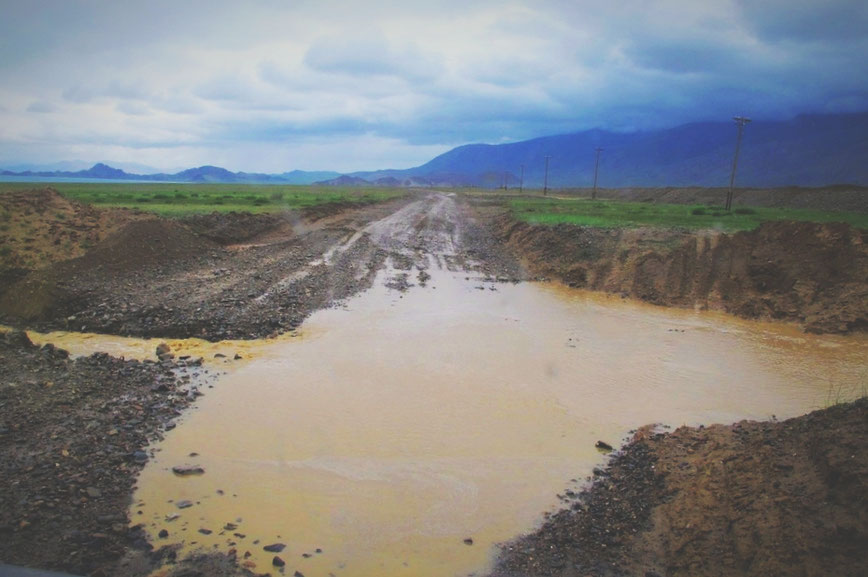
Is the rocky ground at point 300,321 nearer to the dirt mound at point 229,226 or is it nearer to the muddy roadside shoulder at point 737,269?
the muddy roadside shoulder at point 737,269

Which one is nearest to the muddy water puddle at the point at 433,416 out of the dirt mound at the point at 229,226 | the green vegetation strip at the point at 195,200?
the dirt mound at the point at 229,226

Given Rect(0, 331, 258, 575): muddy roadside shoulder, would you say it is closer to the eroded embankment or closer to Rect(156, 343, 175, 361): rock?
Rect(156, 343, 175, 361): rock

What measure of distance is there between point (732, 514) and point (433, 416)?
4984 mm

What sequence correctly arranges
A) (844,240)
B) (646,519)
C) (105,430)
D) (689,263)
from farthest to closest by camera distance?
(689,263) < (844,240) < (105,430) < (646,519)

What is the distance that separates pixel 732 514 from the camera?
558 centimetres

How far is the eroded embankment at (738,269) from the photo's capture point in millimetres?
17359

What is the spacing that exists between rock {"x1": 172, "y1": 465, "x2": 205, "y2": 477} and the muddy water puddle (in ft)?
0.38

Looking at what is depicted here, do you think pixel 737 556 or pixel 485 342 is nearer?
pixel 737 556

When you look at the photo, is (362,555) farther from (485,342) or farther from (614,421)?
(485,342)

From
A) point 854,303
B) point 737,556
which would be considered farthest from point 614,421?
point 854,303

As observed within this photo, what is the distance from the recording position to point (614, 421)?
937 centimetres

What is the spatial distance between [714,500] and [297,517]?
16.4ft

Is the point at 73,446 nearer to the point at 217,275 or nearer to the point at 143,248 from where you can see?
the point at 217,275

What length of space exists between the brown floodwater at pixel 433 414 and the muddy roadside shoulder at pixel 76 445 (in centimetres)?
39
